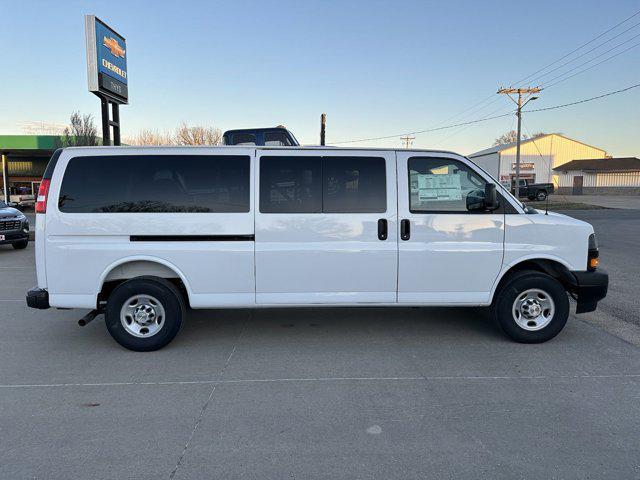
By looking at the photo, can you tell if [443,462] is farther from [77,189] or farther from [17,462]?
[77,189]

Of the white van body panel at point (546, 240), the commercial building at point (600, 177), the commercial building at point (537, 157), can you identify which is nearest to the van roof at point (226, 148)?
the white van body panel at point (546, 240)

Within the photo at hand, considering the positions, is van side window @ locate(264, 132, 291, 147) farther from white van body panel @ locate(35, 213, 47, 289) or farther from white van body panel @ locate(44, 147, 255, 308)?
white van body panel @ locate(35, 213, 47, 289)

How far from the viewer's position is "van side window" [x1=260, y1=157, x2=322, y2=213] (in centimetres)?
495

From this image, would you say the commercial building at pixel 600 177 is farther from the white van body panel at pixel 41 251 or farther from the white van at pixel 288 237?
the white van body panel at pixel 41 251

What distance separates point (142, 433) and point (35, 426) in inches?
33.2

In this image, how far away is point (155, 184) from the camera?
488 centimetres

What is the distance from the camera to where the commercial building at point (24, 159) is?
3753 cm

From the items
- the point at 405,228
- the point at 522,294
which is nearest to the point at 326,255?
the point at 405,228

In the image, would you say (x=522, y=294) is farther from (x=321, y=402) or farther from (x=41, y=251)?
(x=41, y=251)

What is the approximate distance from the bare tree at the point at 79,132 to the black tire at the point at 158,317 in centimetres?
3841

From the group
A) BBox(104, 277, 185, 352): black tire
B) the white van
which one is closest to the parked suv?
the white van

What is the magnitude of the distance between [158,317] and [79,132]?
4136 cm

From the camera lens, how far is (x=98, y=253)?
483 cm

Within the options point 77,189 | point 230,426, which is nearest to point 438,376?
point 230,426
